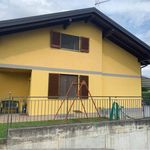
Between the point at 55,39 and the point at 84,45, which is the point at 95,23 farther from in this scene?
the point at 55,39

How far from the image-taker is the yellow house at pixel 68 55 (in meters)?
11.5

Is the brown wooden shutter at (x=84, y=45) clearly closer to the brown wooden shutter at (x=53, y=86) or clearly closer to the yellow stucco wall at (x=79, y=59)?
the yellow stucco wall at (x=79, y=59)

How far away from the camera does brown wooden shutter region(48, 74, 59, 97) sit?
12.1 m

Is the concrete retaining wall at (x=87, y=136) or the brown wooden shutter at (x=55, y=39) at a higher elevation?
the brown wooden shutter at (x=55, y=39)

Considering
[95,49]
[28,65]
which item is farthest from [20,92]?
[95,49]

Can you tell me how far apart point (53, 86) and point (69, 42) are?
2.66 meters

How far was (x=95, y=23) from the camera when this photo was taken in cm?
1402

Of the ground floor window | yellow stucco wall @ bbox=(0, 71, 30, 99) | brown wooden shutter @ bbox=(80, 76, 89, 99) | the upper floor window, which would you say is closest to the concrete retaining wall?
the ground floor window

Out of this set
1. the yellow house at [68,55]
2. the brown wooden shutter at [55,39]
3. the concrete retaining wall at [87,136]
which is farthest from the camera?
the brown wooden shutter at [55,39]

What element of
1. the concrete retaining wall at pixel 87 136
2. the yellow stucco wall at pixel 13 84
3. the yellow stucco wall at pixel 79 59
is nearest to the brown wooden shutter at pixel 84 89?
the yellow stucco wall at pixel 79 59

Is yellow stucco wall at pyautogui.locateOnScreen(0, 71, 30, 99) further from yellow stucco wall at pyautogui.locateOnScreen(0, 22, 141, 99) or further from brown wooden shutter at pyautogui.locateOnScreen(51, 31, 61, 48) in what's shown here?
brown wooden shutter at pyautogui.locateOnScreen(51, 31, 61, 48)

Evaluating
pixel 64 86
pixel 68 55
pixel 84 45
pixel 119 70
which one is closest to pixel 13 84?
pixel 64 86

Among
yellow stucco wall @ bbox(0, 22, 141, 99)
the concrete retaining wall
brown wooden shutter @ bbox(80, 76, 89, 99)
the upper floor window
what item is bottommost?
the concrete retaining wall

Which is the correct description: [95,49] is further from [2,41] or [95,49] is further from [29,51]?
[2,41]
